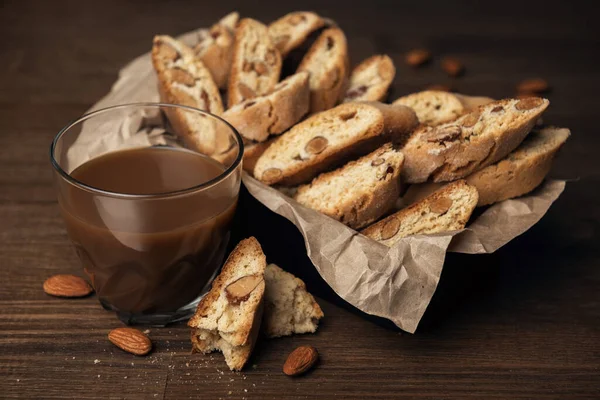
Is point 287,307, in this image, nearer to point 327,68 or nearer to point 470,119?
point 470,119

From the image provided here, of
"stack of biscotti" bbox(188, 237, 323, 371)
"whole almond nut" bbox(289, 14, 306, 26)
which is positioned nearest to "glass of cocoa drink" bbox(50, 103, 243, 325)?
"stack of biscotti" bbox(188, 237, 323, 371)

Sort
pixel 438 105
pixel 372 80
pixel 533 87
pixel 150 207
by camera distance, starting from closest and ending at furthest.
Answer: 1. pixel 150 207
2. pixel 438 105
3. pixel 372 80
4. pixel 533 87

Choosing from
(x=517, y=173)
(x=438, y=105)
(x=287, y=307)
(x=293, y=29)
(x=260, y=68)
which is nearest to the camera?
(x=287, y=307)

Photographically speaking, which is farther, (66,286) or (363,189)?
(66,286)

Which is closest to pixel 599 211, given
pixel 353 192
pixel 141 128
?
pixel 353 192

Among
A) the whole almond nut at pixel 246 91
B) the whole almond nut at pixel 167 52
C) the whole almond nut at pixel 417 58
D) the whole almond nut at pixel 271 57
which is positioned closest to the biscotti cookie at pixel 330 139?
the whole almond nut at pixel 246 91

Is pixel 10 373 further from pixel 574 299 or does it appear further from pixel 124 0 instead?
pixel 124 0

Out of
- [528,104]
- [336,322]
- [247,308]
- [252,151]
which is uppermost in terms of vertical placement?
[528,104]

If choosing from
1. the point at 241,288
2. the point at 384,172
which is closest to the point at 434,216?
the point at 384,172
